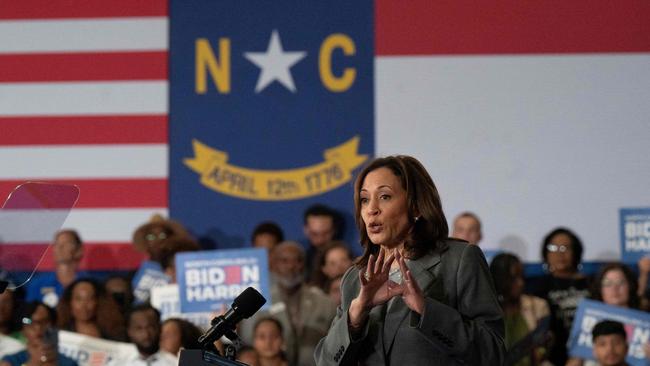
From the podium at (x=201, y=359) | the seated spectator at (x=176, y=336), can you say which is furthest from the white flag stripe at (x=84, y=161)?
the podium at (x=201, y=359)

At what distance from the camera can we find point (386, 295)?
2723mm

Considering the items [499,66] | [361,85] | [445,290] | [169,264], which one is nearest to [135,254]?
[169,264]

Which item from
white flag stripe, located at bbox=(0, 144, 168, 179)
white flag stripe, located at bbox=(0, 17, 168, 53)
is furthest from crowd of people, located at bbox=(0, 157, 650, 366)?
white flag stripe, located at bbox=(0, 17, 168, 53)

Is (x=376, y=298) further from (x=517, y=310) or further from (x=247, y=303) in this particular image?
(x=517, y=310)

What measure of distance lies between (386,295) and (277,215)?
6000 mm

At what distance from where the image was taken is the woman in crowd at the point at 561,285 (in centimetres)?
688

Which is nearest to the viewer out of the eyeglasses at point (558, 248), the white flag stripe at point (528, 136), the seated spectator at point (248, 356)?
the seated spectator at point (248, 356)

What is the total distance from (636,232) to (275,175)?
2.70 meters

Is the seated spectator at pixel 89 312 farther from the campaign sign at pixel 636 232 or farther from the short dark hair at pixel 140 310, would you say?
the campaign sign at pixel 636 232

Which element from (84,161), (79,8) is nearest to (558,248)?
(84,161)

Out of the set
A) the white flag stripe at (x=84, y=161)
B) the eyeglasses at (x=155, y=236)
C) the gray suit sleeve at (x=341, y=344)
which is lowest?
the gray suit sleeve at (x=341, y=344)

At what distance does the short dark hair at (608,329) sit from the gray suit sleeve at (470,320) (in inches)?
139

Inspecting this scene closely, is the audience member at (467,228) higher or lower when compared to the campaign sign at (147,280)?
higher

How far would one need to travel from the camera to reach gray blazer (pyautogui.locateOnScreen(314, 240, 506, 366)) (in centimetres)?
274
